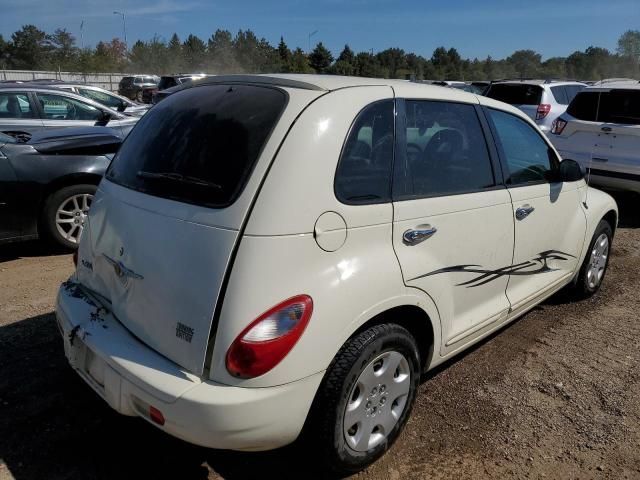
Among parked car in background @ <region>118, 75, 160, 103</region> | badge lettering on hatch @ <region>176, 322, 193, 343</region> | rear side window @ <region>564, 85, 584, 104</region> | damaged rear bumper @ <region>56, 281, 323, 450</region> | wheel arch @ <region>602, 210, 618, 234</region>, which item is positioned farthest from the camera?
parked car in background @ <region>118, 75, 160, 103</region>

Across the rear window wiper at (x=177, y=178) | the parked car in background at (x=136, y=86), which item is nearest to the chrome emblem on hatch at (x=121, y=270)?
the rear window wiper at (x=177, y=178)

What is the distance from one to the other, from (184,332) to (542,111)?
33.3 feet

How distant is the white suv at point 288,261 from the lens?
206 cm

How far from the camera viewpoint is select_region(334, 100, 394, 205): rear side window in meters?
2.34

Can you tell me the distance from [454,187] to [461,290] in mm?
542

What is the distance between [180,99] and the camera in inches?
111

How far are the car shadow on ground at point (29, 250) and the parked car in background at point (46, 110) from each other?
3504 mm

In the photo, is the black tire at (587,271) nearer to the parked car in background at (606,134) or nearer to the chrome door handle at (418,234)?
the chrome door handle at (418,234)

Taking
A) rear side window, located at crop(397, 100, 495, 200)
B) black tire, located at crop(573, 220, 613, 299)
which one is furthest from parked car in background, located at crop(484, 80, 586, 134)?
rear side window, located at crop(397, 100, 495, 200)

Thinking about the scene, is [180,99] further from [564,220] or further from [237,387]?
[564,220]

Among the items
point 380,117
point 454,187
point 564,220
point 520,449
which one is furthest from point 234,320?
point 564,220

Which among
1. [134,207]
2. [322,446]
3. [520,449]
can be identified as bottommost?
[520,449]

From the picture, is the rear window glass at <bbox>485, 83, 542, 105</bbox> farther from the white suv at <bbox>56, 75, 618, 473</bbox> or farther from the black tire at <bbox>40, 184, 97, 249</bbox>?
the black tire at <bbox>40, 184, 97, 249</bbox>

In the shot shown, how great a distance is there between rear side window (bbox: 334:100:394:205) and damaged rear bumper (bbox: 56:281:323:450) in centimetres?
79
